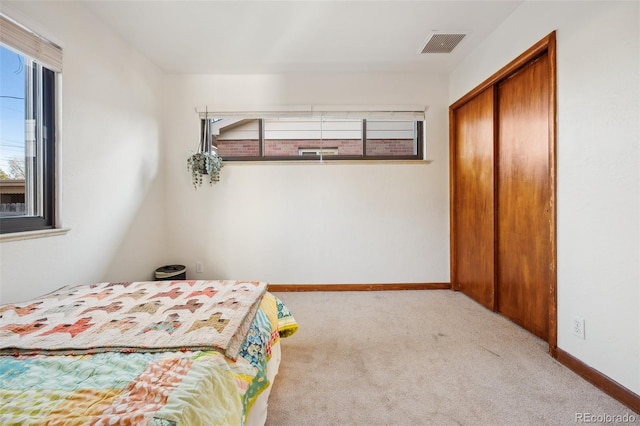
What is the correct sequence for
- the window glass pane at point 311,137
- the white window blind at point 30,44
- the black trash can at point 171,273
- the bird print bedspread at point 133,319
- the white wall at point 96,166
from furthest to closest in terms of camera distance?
the window glass pane at point 311,137 < the black trash can at point 171,273 < the white wall at point 96,166 < the white window blind at point 30,44 < the bird print bedspread at point 133,319

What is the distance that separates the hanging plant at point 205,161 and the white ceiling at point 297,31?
2.19 feet

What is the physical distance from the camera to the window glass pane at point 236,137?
11.0 feet

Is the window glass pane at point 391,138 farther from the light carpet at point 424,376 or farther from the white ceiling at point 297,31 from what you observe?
the light carpet at point 424,376

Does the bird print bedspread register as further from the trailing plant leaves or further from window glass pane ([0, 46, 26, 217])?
the trailing plant leaves

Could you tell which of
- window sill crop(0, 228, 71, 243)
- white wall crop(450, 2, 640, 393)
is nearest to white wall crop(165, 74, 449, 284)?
window sill crop(0, 228, 71, 243)

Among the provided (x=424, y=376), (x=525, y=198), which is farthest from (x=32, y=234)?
(x=525, y=198)

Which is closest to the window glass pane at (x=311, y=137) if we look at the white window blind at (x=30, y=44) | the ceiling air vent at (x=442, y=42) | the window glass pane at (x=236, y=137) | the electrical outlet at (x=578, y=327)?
the window glass pane at (x=236, y=137)

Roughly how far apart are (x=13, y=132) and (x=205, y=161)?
1476mm

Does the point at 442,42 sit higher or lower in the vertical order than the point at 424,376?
higher

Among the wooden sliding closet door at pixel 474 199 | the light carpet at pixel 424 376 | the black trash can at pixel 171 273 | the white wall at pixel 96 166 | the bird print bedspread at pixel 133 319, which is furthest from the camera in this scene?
the black trash can at pixel 171 273

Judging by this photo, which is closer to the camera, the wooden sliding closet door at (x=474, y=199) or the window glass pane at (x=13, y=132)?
the window glass pane at (x=13, y=132)

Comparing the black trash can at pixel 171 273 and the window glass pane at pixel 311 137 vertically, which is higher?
the window glass pane at pixel 311 137

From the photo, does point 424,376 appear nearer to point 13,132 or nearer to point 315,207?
point 315,207

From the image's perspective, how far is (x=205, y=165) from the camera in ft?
9.98
